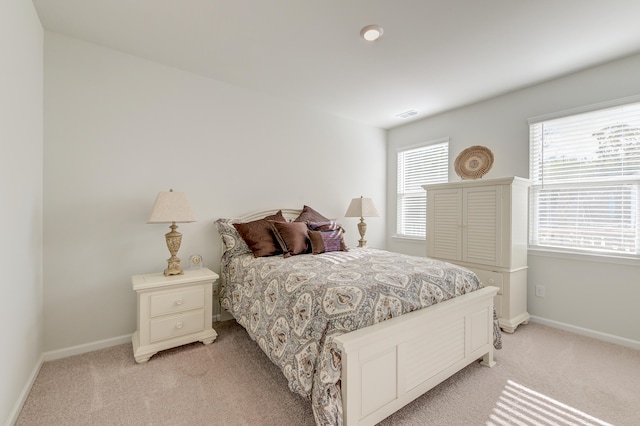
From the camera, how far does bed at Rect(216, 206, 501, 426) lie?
1.41m

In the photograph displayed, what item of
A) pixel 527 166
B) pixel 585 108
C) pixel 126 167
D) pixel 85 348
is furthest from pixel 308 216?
pixel 585 108

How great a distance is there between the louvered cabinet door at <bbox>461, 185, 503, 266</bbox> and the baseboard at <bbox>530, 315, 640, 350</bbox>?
0.83 m

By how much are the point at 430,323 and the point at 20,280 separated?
2573 millimetres

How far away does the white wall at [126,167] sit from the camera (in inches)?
89.8

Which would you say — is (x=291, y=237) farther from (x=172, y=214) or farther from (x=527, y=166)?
(x=527, y=166)

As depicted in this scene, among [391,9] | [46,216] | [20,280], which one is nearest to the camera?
[20,280]

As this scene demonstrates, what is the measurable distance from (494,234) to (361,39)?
2308 millimetres

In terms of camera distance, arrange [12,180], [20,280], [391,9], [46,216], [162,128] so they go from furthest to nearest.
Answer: [162,128]
[46,216]
[391,9]
[20,280]
[12,180]

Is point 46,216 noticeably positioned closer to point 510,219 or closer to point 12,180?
point 12,180

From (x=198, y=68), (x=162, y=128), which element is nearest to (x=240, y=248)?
(x=162, y=128)

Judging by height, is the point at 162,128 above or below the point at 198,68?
below

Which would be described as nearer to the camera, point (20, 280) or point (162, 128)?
point (20, 280)

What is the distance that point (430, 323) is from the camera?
1763 mm

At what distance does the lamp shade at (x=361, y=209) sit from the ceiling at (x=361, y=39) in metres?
1.41
